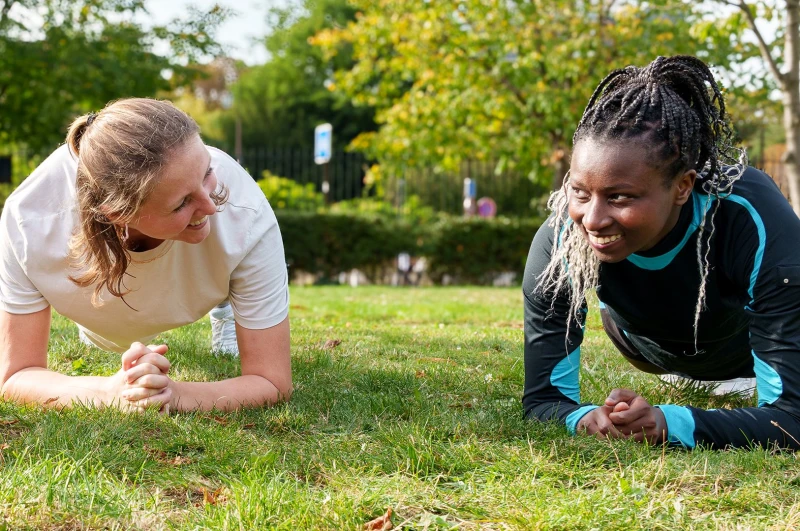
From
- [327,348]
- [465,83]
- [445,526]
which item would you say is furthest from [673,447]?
[465,83]

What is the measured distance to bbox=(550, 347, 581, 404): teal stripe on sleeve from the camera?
10.9 feet

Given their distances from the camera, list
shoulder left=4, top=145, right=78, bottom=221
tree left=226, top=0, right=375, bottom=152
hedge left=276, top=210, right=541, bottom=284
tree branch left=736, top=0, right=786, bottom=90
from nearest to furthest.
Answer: shoulder left=4, top=145, right=78, bottom=221 < tree branch left=736, top=0, right=786, bottom=90 < hedge left=276, top=210, right=541, bottom=284 < tree left=226, top=0, right=375, bottom=152

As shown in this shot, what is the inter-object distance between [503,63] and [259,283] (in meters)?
13.0

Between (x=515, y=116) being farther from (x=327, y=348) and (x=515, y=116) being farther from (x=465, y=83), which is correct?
(x=327, y=348)

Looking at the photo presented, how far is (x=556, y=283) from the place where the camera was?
3.22 metres


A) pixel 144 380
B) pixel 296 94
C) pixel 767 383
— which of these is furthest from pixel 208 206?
pixel 296 94

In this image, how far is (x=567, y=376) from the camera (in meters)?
3.35

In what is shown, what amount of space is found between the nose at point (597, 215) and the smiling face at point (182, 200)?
135 cm

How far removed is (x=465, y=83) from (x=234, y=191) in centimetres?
1339

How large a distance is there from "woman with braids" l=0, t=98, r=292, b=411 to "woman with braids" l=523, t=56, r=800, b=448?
1.15 metres

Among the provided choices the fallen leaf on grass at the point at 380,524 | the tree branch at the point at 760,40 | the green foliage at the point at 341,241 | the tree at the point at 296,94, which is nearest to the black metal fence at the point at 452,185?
the green foliage at the point at 341,241

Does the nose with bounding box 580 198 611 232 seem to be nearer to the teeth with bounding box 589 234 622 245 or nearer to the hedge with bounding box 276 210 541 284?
the teeth with bounding box 589 234 622 245

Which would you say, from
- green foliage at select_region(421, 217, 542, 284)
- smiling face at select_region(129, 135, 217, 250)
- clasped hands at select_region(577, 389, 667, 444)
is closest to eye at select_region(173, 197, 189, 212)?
smiling face at select_region(129, 135, 217, 250)

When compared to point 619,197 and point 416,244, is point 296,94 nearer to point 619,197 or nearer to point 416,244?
point 416,244
